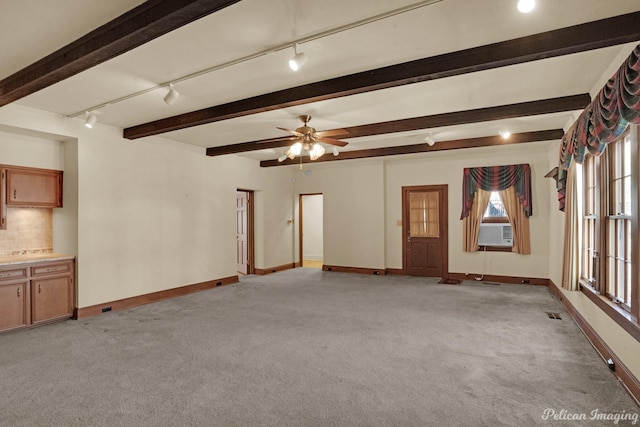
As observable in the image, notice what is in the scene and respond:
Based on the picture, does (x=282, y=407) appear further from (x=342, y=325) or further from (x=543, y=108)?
(x=543, y=108)

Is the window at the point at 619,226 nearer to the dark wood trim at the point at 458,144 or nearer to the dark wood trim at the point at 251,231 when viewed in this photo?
the dark wood trim at the point at 458,144

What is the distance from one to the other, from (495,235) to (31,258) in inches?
309

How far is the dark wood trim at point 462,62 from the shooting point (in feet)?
7.89

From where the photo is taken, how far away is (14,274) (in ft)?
14.3

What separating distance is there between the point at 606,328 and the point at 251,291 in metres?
5.11

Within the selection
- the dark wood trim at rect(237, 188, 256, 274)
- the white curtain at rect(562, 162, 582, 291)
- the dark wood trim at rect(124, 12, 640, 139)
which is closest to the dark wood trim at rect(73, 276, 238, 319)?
the dark wood trim at rect(237, 188, 256, 274)

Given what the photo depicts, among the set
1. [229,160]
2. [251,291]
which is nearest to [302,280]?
[251,291]

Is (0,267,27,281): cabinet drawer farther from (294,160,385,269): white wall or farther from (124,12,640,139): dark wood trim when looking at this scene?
(294,160,385,269): white wall

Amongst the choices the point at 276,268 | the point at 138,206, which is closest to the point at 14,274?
the point at 138,206

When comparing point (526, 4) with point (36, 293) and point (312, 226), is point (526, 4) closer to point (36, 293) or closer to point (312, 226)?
point (36, 293)

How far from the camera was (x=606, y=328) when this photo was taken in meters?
3.45

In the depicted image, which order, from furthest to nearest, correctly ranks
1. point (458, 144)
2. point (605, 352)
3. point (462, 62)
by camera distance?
point (458, 144)
point (605, 352)
point (462, 62)

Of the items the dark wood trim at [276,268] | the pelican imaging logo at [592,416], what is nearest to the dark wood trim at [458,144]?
the dark wood trim at [276,268]

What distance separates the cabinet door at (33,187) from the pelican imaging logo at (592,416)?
6.01m
